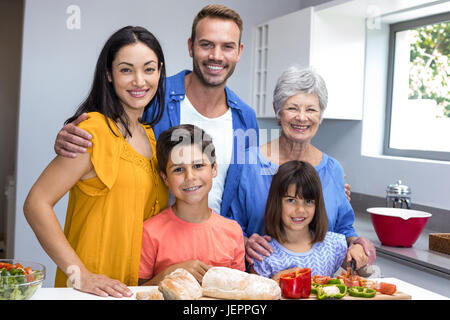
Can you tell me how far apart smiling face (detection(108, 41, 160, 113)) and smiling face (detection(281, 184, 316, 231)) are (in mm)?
393

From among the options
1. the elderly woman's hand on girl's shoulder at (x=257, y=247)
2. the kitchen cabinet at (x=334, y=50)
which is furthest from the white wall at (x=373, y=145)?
the elderly woman's hand on girl's shoulder at (x=257, y=247)

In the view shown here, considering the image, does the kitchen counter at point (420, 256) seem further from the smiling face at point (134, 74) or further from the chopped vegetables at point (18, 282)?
the chopped vegetables at point (18, 282)

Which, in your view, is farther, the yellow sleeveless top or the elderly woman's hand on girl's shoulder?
the elderly woman's hand on girl's shoulder

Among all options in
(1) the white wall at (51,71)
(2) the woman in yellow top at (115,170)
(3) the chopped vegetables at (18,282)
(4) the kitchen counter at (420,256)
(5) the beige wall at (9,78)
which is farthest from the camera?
(5) the beige wall at (9,78)

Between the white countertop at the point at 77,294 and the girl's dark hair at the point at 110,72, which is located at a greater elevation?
the girl's dark hair at the point at 110,72

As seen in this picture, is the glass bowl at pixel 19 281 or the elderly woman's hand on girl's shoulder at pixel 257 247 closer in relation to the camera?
the glass bowl at pixel 19 281

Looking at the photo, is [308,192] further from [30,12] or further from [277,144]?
[30,12]

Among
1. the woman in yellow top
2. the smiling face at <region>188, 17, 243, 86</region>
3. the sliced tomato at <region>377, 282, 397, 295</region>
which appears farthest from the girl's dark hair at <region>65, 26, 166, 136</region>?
the sliced tomato at <region>377, 282, 397, 295</region>

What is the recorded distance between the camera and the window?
2.21 meters

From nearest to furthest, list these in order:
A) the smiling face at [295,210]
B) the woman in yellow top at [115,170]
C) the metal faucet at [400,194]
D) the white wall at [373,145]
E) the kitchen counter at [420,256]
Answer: the woman in yellow top at [115,170] < the smiling face at [295,210] < the kitchen counter at [420,256] < the metal faucet at [400,194] < the white wall at [373,145]

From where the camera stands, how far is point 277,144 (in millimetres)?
1295

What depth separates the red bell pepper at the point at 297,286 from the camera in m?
0.80

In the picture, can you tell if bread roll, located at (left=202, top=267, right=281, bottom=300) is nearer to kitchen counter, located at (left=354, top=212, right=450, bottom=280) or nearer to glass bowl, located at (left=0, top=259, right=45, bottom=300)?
glass bowl, located at (left=0, top=259, right=45, bottom=300)
